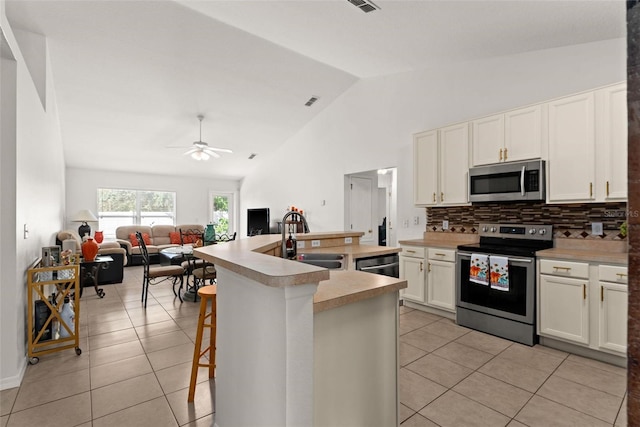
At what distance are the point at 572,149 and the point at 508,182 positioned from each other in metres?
0.60

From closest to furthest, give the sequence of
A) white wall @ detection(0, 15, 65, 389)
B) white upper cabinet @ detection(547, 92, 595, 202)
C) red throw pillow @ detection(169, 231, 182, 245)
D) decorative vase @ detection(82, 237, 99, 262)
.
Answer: white wall @ detection(0, 15, 65, 389)
white upper cabinet @ detection(547, 92, 595, 202)
decorative vase @ detection(82, 237, 99, 262)
red throw pillow @ detection(169, 231, 182, 245)

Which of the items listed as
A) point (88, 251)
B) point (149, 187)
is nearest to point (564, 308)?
point (88, 251)

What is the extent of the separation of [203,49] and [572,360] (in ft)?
16.8

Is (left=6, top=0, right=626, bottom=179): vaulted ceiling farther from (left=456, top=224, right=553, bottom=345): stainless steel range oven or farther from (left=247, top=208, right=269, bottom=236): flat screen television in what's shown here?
(left=247, top=208, right=269, bottom=236): flat screen television

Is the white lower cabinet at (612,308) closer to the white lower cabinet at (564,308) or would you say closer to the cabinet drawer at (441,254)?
the white lower cabinet at (564,308)

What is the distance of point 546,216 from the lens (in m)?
3.37

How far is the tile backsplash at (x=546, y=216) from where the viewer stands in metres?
2.96

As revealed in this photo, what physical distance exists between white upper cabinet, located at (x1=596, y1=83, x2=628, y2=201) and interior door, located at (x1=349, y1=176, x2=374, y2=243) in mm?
3665

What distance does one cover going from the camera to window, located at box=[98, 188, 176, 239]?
26.6 ft

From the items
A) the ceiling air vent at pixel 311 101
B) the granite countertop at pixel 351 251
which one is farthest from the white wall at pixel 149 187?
the granite countertop at pixel 351 251

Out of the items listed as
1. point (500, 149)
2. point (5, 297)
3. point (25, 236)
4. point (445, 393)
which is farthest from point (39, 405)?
point (500, 149)

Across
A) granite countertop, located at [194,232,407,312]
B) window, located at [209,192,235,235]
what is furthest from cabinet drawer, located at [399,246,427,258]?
window, located at [209,192,235,235]

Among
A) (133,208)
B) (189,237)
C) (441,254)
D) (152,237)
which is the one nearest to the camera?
(441,254)

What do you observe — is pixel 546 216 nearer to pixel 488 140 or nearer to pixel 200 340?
pixel 488 140
